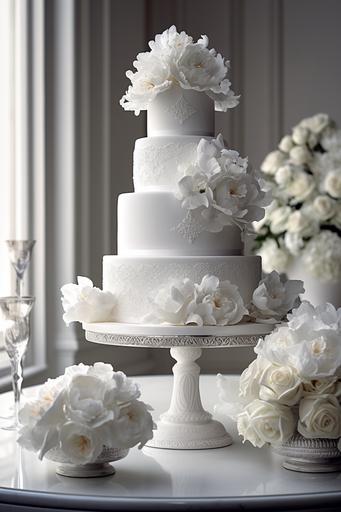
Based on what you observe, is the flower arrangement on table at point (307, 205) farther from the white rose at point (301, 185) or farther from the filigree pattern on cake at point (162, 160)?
the filigree pattern on cake at point (162, 160)

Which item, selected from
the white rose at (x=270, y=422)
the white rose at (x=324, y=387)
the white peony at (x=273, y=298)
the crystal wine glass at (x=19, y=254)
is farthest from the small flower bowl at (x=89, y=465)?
the crystal wine glass at (x=19, y=254)

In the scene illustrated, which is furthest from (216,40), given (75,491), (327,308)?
(75,491)

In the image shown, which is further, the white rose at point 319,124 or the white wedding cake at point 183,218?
the white rose at point 319,124

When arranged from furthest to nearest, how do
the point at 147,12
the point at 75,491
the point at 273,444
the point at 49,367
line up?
the point at 147,12 < the point at 49,367 < the point at 273,444 < the point at 75,491

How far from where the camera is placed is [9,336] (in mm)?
2027

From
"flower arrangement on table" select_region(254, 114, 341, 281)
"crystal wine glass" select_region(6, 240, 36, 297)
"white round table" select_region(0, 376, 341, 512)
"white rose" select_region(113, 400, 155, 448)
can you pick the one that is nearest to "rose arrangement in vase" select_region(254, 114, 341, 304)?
"flower arrangement on table" select_region(254, 114, 341, 281)

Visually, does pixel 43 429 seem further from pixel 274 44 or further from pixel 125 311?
pixel 274 44

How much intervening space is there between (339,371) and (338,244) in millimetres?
1845

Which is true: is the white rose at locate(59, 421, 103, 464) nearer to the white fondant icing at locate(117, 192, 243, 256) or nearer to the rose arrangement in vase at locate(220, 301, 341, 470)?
the rose arrangement in vase at locate(220, 301, 341, 470)

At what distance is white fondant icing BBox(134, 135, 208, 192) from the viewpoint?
200 cm

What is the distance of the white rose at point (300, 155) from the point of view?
3.54 m

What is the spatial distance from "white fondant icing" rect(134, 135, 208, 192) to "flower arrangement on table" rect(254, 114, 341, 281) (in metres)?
1.47

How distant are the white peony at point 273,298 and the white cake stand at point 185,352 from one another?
0.06 m

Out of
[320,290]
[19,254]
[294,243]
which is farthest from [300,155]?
[19,254]
